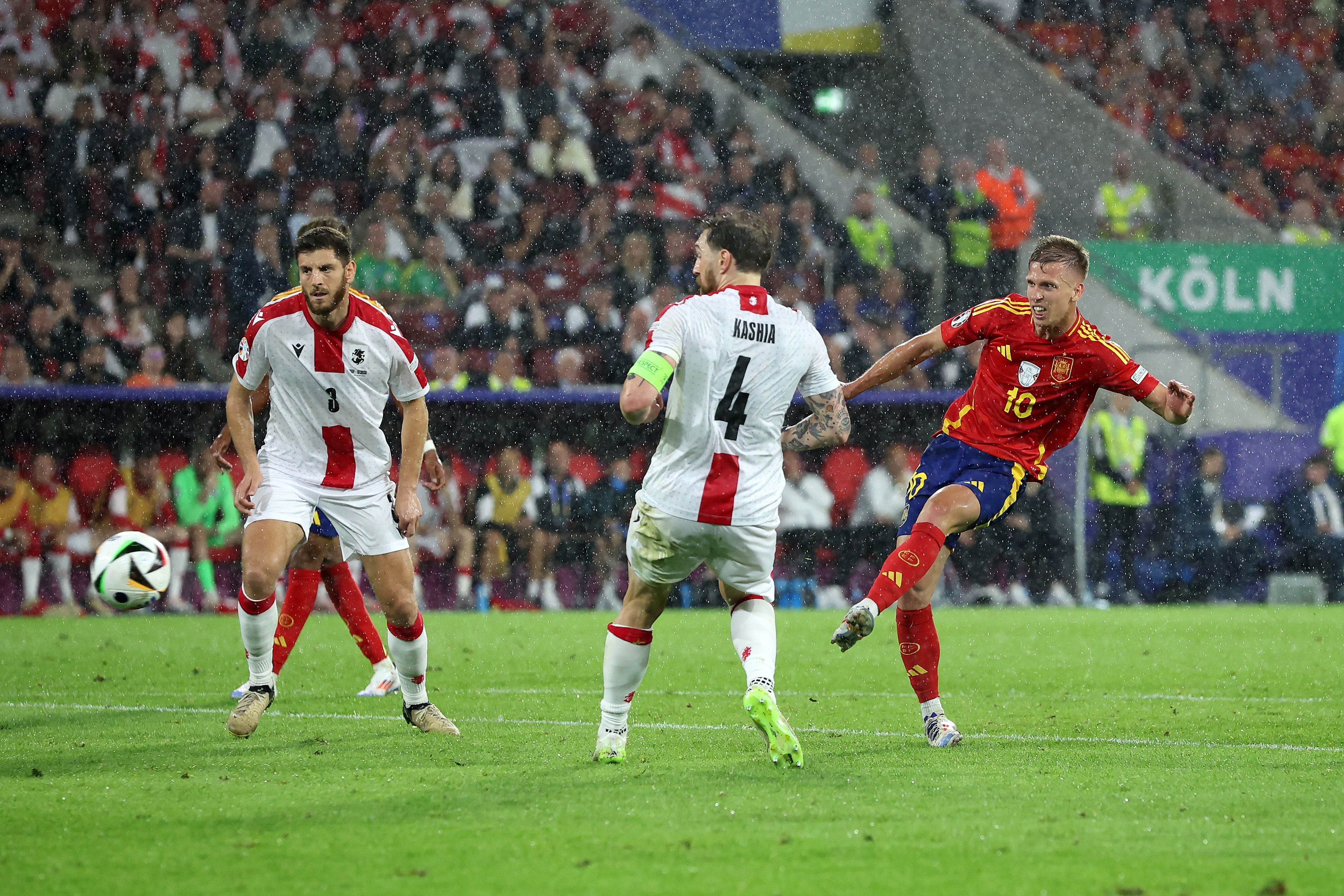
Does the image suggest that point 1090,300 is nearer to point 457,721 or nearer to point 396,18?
point 396,18

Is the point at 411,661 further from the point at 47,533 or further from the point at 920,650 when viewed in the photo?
the point at 47,533

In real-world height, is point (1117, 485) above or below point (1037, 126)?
below

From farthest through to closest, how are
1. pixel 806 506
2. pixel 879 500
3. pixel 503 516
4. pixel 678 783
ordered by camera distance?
pixel 879 500 → pixel 806 506 → pixel 503 516 → pixel 678 783

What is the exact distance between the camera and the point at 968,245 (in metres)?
19.0

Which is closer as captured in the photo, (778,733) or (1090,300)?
(778,733)

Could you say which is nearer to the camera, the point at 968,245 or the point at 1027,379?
the point at 1027,379

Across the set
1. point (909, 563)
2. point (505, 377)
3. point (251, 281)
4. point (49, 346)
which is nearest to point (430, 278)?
point (505, 377)

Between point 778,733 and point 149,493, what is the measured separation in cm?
1172

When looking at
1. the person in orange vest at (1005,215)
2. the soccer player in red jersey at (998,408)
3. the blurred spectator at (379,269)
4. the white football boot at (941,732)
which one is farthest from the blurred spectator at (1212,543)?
the white football boot at (941,732)

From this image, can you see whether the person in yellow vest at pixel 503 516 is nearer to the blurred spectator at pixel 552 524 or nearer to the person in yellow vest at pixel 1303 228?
the blurred spectator at pixel 552 524

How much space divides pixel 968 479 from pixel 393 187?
487 inches

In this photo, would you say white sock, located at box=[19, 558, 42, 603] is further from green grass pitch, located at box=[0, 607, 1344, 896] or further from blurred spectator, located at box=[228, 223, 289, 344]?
green grass pitch, located at box=[0, 607, 1344, 896]

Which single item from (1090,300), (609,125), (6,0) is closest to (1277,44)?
(1090,300)

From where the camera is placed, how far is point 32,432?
1577cm
